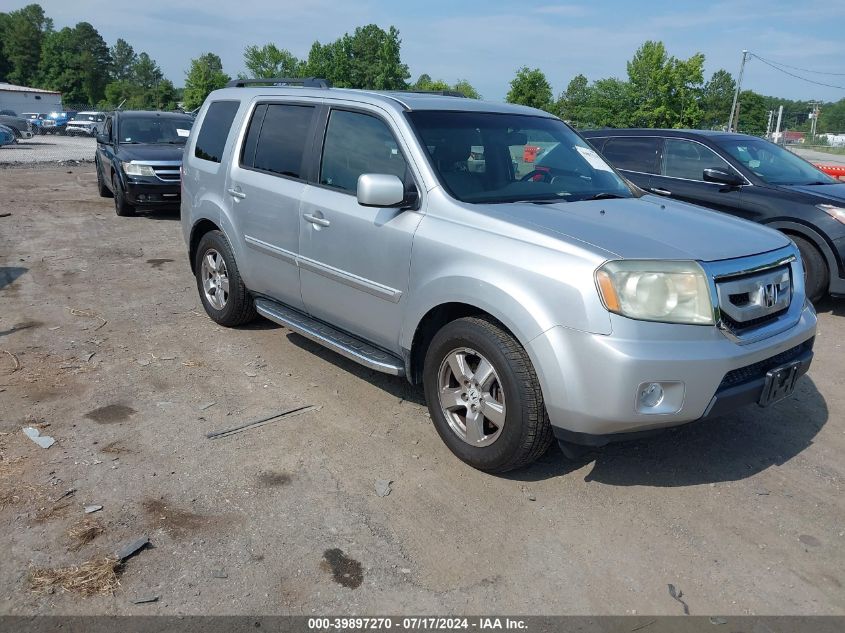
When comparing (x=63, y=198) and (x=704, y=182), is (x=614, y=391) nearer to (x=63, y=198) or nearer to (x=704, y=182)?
(x=704, y=182)

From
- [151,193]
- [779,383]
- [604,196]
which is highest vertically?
[604,196]

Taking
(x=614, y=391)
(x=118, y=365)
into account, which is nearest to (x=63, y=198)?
(x=118, y=365)

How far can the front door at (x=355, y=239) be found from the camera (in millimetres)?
4090

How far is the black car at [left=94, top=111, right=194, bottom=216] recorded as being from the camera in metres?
11.9

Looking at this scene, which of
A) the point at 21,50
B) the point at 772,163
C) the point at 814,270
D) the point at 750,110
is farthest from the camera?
the point at 750,110

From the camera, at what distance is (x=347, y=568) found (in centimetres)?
303

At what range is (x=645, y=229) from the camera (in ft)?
12.0

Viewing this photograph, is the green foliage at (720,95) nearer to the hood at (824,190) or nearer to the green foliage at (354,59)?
the green foliage at (354,59)

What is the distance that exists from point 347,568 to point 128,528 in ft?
3.42

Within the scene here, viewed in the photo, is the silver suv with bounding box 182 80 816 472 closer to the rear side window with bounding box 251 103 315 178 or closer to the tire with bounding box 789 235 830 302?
the rear side window with bounding box 251 103 315 178

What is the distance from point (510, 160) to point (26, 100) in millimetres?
79980

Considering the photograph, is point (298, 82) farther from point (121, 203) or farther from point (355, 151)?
point (121, 203)

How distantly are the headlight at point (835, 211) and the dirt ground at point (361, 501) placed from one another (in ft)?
6.46

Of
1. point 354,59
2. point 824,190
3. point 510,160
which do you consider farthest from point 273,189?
point 354,59
